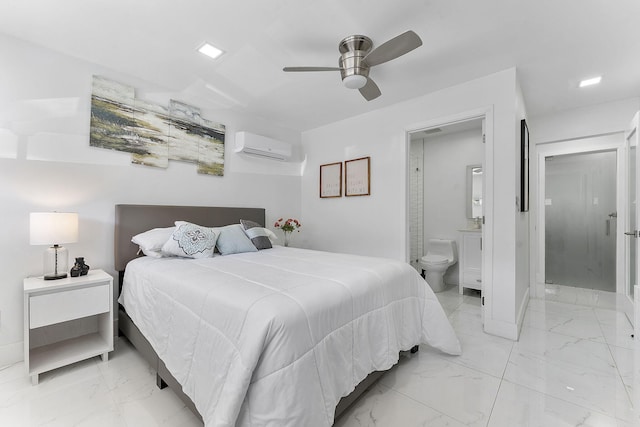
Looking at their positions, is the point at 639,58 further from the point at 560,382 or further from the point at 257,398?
the point at 257,398

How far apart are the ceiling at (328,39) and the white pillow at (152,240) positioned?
1.52 metres

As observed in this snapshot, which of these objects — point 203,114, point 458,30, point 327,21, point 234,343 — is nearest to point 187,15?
point 327,21

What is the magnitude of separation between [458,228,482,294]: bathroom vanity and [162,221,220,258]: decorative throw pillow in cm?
333

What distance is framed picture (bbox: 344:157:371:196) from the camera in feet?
12.0

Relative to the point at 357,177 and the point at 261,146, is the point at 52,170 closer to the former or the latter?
the point at 261,146

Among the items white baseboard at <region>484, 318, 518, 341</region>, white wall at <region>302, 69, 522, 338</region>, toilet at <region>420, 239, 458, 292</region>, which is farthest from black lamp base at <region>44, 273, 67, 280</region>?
toilet at <region>420, 239, 458, 292</region>

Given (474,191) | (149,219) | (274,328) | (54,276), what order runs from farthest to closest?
(474,191) → (149,219) → (54,276) → (274,328)

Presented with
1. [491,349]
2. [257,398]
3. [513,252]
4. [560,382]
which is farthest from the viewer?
[513,252]

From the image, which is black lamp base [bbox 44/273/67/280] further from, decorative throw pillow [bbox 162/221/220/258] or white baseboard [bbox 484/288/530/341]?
white baseboard [bbox 484/288/530/341]

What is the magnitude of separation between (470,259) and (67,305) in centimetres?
432

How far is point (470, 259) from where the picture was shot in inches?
152

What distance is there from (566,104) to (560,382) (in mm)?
3143

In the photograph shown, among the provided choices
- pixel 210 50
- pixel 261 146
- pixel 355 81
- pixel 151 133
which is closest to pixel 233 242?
pixel 151 133

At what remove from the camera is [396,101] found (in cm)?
328
